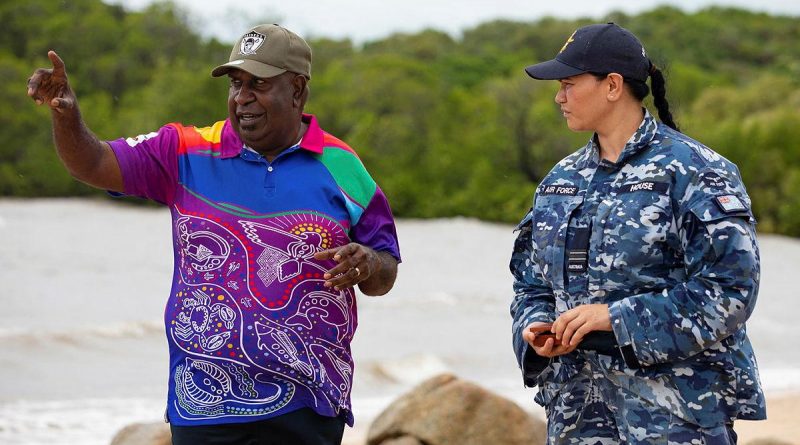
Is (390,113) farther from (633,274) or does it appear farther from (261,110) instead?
(633,274)

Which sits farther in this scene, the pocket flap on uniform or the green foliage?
the green foliage

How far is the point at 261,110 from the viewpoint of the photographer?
3.63 metres

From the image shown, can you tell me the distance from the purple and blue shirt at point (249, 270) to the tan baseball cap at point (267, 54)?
23cm

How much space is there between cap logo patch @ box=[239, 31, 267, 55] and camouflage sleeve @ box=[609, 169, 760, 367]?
4.43ft

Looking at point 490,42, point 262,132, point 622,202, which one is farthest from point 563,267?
point 490,42

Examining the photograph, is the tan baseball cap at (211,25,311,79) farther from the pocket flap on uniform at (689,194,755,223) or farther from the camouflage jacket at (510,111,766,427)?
the pocket flap on uniform at (689,194,755,223)

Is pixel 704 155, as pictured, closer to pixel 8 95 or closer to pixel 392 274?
pixel 392 274

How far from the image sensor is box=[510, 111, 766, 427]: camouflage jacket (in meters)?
3.00

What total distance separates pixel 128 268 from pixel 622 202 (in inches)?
619

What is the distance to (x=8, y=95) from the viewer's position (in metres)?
22.6

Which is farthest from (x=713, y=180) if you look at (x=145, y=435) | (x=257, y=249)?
(x=145, y=435)

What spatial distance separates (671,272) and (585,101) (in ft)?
1.72

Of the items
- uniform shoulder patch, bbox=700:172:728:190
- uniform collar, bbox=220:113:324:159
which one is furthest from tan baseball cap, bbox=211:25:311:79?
uniform shoulder patch, bbox=700:172:728:190

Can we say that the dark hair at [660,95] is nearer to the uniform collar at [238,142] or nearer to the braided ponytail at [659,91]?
the braided ponytail at [659,91]
